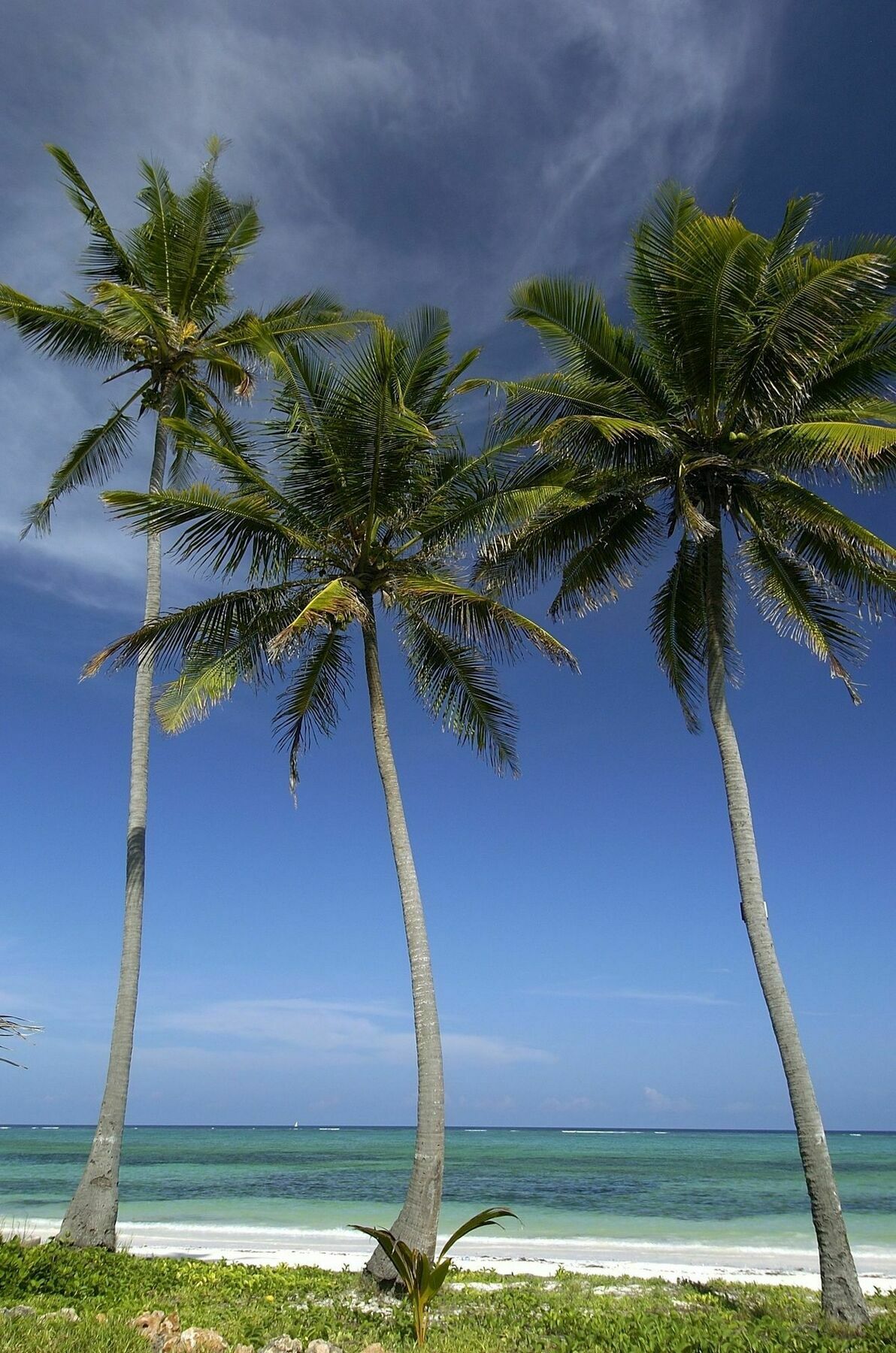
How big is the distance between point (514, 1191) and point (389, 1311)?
80.6ft

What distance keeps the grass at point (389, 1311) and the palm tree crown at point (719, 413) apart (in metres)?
7.36

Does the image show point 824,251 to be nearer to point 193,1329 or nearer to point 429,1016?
point 429,1016

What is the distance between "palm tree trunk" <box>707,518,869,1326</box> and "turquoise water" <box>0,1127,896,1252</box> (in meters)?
10.9

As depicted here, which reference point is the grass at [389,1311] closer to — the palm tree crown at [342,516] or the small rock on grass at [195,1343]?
the small rock on grass at [195,1343]

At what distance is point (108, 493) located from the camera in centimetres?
1128

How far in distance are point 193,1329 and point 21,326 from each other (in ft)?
42.2

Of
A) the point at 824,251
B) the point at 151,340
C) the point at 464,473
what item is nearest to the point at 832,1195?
the point at 464,473

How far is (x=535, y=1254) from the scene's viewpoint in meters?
16.4

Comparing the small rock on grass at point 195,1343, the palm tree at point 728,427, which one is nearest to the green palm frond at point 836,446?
the palm tree at point 728,427

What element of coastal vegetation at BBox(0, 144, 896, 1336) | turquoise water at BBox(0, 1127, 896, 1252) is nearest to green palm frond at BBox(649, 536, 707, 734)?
coastal vegetation at BBox(0, 144, 896, 1336)

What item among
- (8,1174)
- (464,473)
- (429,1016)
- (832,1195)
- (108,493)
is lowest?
(8,1174)

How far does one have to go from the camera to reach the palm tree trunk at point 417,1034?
986 centimetres

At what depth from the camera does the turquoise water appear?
21578 millimetres

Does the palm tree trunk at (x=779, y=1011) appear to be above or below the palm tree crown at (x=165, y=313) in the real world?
below
